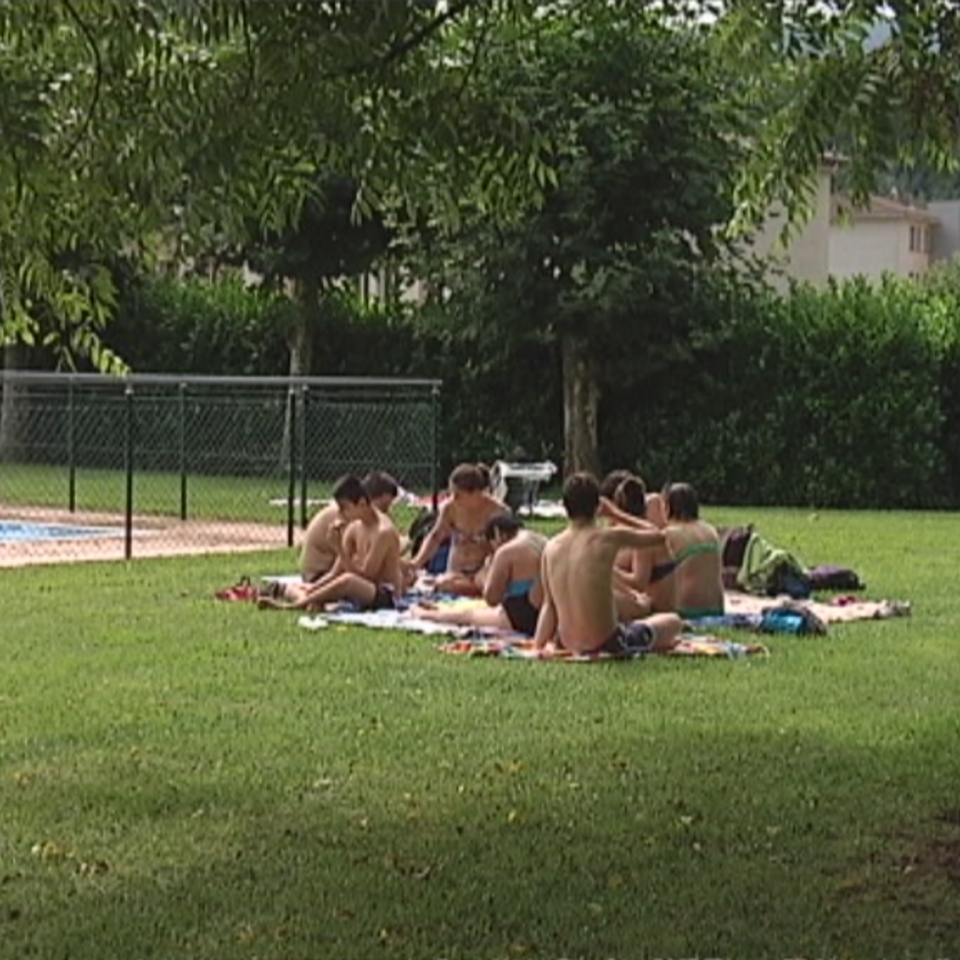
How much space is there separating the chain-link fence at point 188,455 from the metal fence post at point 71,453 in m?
0.02

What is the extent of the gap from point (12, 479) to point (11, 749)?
53.5 feet

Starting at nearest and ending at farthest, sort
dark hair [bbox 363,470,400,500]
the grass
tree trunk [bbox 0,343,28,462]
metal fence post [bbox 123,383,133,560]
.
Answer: the grass → dark hair [bbox 363,470,400,500] → metal fence post [bbox 123,383,133,560] → tree trunk [bbox 0,343,28,462]

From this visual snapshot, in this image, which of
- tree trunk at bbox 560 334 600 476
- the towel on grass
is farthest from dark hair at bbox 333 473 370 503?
tree trunk at bbox 560 334 600 476

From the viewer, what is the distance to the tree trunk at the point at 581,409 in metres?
27.2

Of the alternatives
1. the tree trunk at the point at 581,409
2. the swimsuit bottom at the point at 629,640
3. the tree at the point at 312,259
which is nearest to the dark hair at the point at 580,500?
the swimsuit bottom at the point at 629,640

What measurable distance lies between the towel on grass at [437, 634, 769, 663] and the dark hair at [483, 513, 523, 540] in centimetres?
145

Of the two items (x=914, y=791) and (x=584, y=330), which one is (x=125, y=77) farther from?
(x=584, y=330)

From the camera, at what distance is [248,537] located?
64.5ft

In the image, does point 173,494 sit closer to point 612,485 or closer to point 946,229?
point 612,485

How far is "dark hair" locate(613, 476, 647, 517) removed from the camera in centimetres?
1357

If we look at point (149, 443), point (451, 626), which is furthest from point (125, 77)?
point (149, 443)

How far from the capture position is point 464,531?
14859 mm

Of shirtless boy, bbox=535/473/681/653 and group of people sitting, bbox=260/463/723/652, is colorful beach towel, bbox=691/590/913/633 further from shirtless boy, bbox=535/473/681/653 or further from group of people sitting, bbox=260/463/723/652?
shirtless boy, bbox=535/473/681/653

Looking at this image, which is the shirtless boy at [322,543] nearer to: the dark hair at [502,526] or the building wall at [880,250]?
the dark hair at [502,526]
